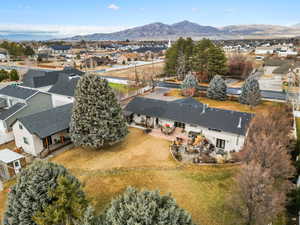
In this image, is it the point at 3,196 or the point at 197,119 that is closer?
the point at 3,196

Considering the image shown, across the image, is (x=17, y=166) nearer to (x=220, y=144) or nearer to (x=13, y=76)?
(x=220, y=144)

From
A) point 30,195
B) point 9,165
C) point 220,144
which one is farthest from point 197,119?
point 9,165

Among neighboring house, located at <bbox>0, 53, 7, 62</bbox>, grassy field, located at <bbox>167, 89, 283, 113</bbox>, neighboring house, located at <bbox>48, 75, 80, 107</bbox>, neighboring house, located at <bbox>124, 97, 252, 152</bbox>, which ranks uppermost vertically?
Result: neighboring house, located at <bbox>0, 53, 7, 62</bbox>

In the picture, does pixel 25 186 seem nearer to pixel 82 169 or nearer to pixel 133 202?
pixel 133 202

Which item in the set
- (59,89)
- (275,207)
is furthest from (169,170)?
(59,89)

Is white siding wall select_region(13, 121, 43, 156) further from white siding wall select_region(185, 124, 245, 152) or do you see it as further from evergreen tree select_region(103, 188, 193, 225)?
white siding wall select_region(185, 124, 245, 152)

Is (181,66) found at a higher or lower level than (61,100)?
higher

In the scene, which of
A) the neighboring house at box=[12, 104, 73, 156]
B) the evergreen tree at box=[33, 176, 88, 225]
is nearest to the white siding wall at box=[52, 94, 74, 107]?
the neighboring house at box=[12, 104, 73, 156]

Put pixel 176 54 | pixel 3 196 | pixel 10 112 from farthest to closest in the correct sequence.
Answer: pixel 176 54, pixel 10 112, pixel 3 196
